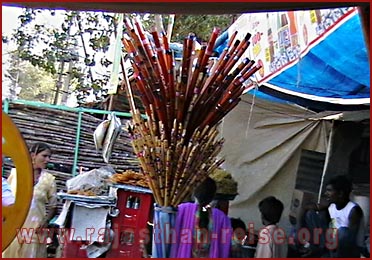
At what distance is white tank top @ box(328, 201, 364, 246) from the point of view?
3416 mm

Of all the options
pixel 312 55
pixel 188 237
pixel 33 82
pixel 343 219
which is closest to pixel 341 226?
pixel 343 219

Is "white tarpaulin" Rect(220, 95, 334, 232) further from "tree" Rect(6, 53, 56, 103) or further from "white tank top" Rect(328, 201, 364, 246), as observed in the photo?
"tree" Rect(6, 53, 56, 103)

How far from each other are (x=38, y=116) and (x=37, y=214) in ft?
8.08

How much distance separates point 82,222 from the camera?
177 inches

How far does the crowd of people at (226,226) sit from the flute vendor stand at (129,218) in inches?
29.5

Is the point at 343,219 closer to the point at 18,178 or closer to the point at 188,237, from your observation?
the point at 188,237

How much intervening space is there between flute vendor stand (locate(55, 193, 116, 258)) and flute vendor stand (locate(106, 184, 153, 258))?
5.2 inches

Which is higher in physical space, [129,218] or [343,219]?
[343,219]

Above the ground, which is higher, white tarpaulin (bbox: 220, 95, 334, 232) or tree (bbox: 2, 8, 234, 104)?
tree (bbox: 2, 8, 234, 104)

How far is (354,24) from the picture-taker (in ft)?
9.75

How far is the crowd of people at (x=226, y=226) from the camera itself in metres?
3.18

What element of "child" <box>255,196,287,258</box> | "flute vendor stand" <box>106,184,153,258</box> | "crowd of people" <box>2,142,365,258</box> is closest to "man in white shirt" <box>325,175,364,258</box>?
"crowd of people" <box>2,142,365,258</box>

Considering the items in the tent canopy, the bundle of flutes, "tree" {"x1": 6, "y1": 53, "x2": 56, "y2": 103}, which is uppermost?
"tree" {"x1": 6, "y1": 53, "x2": 56, "y2": 103}

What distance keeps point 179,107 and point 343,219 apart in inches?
53.7
